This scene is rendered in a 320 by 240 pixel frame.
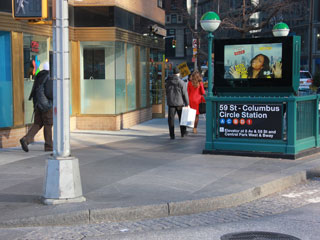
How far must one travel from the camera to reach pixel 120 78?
15.4m

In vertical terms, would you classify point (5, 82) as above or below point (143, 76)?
below

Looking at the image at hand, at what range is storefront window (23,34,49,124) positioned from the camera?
1220 centimetres

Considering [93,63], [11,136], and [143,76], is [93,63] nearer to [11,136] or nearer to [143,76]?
[143,76]

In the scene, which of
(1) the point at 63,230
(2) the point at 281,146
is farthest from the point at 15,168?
(2) the point at 281,146

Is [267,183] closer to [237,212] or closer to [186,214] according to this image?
[237,212]

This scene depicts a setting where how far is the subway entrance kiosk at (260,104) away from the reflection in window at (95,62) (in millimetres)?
4755

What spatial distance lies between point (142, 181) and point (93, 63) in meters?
7.85

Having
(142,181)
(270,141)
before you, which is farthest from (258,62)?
(142,181)

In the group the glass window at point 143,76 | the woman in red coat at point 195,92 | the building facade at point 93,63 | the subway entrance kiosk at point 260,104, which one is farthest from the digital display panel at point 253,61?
the glass window at point 143,76

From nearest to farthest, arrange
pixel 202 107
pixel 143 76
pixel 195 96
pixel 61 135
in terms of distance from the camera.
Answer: pixel 61 135 → pixel 202 107 → pixel 195 96 → pixel 143 76

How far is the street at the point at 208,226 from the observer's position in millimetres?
5656

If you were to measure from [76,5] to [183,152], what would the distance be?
233 inches

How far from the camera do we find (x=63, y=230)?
589 centimetres

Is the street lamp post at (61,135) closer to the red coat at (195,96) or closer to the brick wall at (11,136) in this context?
the brick wall at (11,136)
